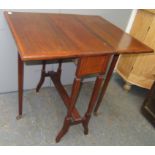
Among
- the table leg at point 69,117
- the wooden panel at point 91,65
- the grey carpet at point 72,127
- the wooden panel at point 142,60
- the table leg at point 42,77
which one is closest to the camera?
the wooden panel at point 91,65

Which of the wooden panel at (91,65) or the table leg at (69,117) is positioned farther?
the table leg at (69,117)

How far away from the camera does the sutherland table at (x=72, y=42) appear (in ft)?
3.75

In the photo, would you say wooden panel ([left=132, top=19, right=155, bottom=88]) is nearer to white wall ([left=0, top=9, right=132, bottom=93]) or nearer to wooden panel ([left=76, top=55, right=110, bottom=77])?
white wall ([left=0, top=9, right=132, bottom=93])

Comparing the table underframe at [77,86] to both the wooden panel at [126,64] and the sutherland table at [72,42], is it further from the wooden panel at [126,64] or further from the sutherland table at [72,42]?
the wooden panel at [126,64]

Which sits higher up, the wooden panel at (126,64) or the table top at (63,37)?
the table top at (63,37)

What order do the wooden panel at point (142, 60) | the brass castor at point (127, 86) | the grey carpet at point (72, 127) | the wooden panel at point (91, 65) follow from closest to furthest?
the wooden panel at point (91, 65)
the grey carpet at point (72, 127)
the wooden panel at point (142, 60)
the brass castor at point (127, 86)

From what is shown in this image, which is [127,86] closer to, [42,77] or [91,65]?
[42,77]

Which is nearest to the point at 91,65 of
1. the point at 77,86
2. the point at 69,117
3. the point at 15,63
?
the point at 77,86

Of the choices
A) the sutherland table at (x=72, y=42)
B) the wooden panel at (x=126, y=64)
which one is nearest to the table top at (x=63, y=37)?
the sutherland table at (x=72, y=42)

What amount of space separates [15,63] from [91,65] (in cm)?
89

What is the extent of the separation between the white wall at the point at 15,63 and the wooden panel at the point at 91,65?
74 cm

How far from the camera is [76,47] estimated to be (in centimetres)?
122
